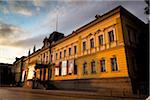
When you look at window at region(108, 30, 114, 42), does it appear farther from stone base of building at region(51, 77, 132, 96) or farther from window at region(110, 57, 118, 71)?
stone base of building at region(51, 77, 132, 96)

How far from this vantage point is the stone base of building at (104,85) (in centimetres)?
1875

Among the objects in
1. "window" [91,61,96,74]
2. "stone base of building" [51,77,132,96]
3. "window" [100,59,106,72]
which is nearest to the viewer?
"stone base of building" [51,77,132,96]

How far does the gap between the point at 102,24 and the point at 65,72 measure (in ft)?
40.6

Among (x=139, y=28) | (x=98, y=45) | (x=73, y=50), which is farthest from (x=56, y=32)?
(x=139, y=28)

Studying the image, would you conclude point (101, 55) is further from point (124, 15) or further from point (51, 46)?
point (51, 46)

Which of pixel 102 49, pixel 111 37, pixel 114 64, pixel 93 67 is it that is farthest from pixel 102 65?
pixel 111 37

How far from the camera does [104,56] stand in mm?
22703

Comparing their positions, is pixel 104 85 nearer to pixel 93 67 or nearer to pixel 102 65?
pixel 102 65

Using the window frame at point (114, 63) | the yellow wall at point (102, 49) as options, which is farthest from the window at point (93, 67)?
the window frame at point (114, 63)

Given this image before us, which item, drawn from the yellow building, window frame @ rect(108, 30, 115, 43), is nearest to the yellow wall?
the yellow building

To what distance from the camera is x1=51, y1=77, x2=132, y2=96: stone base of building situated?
61.5 feet

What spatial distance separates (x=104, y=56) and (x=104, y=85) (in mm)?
4297

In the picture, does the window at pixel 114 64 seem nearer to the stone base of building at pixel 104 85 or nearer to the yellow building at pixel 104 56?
the yellow building at pixel 104 56

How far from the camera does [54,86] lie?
108 ft
